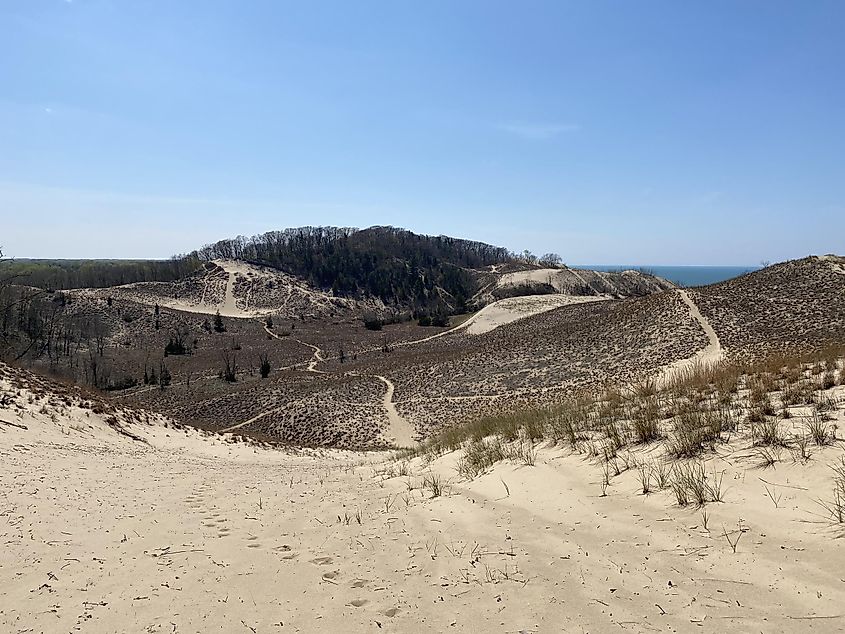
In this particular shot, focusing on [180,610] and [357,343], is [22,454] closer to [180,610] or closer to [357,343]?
[180,610]

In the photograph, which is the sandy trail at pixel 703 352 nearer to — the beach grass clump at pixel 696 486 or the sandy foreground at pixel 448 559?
the beach grass clump at pixel 696 486

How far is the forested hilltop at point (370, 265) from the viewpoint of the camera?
135 m

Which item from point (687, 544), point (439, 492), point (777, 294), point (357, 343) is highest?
point (777, 294)

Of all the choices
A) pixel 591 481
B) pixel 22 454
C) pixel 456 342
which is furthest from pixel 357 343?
pixel 591 481

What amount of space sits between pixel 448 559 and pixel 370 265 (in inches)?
5723

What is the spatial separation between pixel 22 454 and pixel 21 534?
5133 mm

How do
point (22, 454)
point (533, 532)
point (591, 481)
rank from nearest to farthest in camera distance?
point (533, 532)
point (591, 481)
point (22, 454)

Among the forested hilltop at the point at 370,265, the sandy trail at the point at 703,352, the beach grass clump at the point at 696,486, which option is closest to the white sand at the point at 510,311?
the sandy trail at the point at 703,352

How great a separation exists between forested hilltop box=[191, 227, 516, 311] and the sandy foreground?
339ft

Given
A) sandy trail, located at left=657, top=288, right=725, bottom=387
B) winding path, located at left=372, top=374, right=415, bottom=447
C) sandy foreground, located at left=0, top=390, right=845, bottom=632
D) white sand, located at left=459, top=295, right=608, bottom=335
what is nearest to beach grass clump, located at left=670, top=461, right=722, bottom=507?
sandy foreground, located at left=0, top=390, right=845, bottom=632

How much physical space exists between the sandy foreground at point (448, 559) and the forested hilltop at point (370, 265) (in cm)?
10326

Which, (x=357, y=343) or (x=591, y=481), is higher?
(x=591, y=481)

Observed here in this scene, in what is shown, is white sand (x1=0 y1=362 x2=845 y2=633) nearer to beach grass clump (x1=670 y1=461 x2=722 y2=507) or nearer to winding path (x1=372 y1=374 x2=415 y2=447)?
beach grass clump (x1=670 y1=461 x2=722 y2=507)

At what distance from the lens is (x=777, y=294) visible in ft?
108
